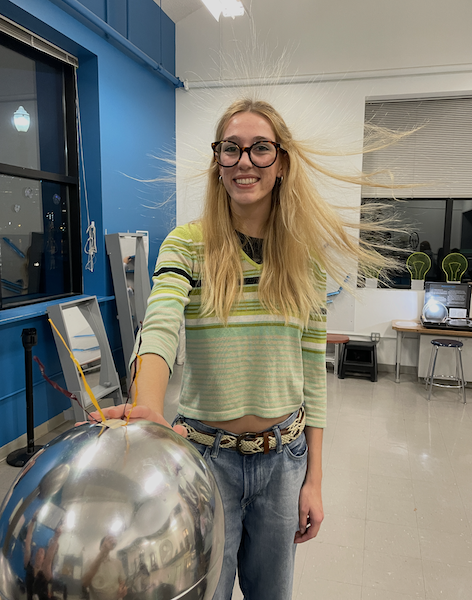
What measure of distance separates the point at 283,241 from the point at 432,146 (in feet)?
15.3

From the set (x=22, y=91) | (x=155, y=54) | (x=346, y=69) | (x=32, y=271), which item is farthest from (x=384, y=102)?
(x=32, y=271)

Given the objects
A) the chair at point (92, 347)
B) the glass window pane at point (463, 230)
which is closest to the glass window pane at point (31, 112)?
the chair at point (92, 347)

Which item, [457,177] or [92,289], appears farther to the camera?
[457,177]

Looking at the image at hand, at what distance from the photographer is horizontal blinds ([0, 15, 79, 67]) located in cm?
303

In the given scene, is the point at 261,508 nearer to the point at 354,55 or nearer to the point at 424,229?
the point at 424,229

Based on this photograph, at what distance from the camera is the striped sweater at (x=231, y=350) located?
941 mm

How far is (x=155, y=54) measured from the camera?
15.4 ft

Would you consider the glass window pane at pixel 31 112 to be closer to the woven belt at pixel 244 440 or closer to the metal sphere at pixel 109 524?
the woven belt at pixel 244 440

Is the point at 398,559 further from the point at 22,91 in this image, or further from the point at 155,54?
the point at 155,54

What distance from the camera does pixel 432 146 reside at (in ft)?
16.1

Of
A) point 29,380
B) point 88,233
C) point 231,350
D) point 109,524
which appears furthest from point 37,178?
point 109,524

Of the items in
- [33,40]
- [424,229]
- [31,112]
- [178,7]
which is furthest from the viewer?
[424,229]

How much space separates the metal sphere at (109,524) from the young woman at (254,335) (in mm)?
459

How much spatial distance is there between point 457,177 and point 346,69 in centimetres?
169
